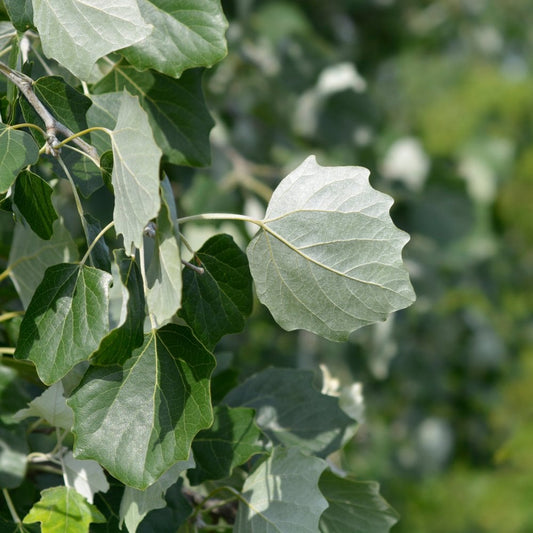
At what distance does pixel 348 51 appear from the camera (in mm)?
→ 2025

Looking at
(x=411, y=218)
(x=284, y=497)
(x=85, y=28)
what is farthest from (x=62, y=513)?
(x=411, y=218)

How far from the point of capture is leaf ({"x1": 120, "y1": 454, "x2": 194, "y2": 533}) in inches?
18.0

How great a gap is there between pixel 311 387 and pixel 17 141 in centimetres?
31

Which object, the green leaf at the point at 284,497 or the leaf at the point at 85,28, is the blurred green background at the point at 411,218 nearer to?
the green leaf at the point at 284,497

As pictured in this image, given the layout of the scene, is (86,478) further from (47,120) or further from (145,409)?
(47,120)

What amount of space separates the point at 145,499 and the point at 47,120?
23 cm

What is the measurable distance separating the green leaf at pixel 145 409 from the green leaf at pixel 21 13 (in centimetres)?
20

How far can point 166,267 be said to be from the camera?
390mm

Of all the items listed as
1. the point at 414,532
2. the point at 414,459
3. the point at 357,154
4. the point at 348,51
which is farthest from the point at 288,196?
the point at 414,532

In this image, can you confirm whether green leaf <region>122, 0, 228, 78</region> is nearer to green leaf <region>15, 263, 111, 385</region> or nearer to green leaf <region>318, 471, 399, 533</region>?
green leaf <region>15, 263, 111, 385</region>

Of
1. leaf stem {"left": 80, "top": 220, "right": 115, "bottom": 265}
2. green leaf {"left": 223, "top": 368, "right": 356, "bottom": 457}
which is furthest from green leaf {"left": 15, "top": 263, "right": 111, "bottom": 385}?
green leaf {"left": 223, "top": 368, "right": 356, "bottom": 457}

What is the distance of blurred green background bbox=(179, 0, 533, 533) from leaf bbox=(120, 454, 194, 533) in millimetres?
215

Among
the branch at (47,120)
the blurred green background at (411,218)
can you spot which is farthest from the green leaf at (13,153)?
the blurred green background at (411,218)

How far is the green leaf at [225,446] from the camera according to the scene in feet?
1.71
